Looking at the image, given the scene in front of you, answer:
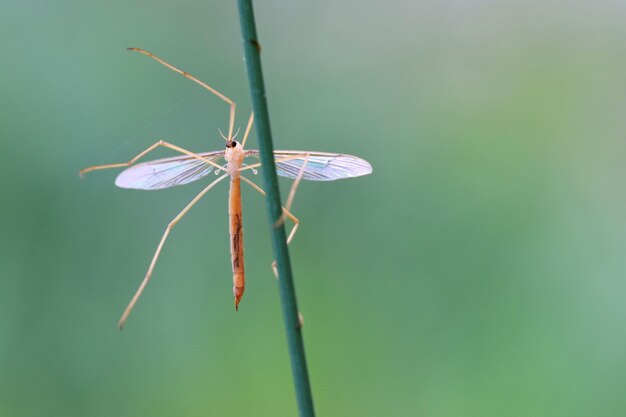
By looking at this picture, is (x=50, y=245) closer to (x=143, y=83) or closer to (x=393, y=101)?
(x=143, y=83)

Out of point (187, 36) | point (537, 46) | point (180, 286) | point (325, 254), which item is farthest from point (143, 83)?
point (537, 46)

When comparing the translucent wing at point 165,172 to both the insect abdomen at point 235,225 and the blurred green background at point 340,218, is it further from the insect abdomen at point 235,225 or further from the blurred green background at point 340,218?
the blurred green background at point 340,218

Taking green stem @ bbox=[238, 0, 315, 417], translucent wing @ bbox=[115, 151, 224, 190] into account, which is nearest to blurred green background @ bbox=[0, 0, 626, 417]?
translucent wing @ bbox=[115, 151, 224, 190]

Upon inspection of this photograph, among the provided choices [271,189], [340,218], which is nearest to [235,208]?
[271,189]

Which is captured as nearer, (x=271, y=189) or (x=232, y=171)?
(x=271, y=189)

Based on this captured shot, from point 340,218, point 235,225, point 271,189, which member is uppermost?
point 271,189

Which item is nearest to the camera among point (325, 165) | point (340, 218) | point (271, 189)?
point (271, 189)

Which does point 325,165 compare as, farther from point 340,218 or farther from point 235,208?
point 340,218
